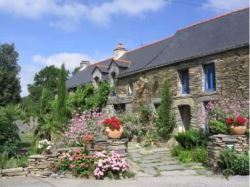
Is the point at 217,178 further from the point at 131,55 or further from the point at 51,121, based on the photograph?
the point at 131,55

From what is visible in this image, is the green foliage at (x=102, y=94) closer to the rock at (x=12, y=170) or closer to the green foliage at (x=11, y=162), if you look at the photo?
the green foliage at (x=11, y=162)

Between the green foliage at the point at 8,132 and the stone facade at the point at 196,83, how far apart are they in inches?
338

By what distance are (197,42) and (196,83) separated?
2.73 metres

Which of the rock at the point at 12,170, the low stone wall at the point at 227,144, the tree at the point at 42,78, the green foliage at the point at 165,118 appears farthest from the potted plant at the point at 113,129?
the tree at the point at 42,78

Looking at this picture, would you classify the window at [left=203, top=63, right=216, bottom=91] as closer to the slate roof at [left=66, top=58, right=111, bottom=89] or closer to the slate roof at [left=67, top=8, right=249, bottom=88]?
the slate roof at [left=67, top=8, right=249, bottom=88]

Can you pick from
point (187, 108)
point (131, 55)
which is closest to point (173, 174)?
point (187, 108)

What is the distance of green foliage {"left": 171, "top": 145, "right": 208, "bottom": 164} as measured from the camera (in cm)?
1412

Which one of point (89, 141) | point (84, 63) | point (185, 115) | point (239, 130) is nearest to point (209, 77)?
point (185, 115)

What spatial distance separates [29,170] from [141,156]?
16.1ft

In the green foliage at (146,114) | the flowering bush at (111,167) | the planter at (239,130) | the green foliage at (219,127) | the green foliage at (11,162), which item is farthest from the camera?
the green foliage at (146,114)

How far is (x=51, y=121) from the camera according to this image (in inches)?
846

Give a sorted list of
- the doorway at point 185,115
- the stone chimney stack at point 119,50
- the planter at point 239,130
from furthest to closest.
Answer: the stone chimney stack at point 119,50 → the doorway at point 185,115 → the planter at point 239,130

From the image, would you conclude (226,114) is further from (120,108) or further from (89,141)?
(120,108)

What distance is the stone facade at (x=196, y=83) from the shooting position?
16766mm
